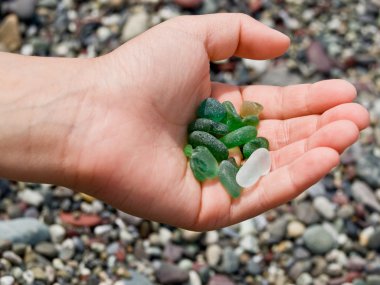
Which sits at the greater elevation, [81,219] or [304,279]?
[81,219]

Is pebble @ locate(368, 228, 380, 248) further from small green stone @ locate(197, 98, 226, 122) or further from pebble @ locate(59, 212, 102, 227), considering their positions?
pebble @ locate(59, 212, 102, 227)

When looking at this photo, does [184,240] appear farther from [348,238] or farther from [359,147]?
[359,147]

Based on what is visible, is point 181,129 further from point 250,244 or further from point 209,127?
point 250,244

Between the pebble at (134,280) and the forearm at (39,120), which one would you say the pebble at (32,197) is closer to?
the pebble at (134,280)

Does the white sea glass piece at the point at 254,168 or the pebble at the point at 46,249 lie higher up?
the white sea glass piece at the point at 254,168

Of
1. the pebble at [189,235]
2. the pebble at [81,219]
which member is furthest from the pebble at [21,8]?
the pebble at [189,235]

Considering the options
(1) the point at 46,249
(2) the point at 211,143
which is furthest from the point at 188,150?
(1) the point at 46,249
